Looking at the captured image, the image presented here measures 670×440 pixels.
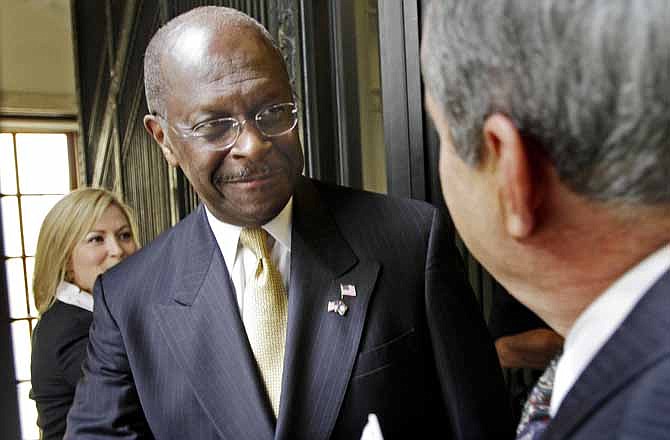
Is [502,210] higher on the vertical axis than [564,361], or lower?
higher

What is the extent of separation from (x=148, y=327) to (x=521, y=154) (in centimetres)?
81

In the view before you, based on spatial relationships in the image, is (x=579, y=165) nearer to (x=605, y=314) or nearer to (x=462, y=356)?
(x=605, y=314)

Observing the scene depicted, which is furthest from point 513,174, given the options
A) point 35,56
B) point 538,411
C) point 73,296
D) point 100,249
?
point 35,56

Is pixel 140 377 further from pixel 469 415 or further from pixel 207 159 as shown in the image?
pixel 469 415

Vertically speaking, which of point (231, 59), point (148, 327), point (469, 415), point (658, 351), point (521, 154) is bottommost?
point (469, 415)

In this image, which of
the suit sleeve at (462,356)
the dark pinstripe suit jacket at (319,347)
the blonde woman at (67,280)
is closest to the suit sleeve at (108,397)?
the dark pinstripe suit jacket at (319,347)

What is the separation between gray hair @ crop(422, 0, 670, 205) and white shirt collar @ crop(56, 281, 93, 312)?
76.1 inches

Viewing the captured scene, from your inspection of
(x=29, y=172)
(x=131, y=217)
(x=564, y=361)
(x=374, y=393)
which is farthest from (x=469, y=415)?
(x=29, y=172)

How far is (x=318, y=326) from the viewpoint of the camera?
111cm

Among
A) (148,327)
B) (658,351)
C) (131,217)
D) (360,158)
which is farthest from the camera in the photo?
(131,217)

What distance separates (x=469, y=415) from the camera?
3.62 ft

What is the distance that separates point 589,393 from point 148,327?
2.66 ft

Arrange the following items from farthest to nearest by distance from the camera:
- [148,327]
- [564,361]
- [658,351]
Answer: [148,327] < [564,361] < [658,351]

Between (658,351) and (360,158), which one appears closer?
(658,351)
